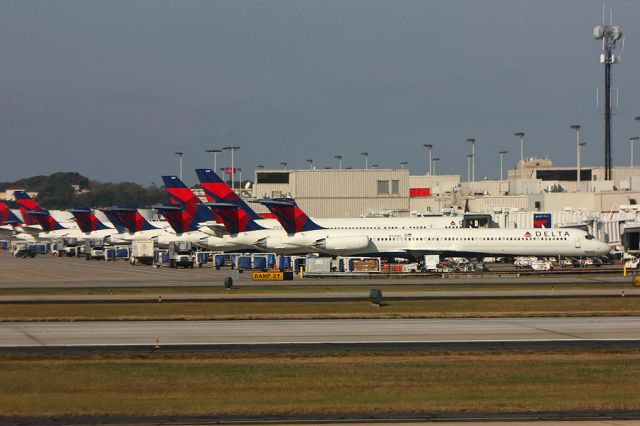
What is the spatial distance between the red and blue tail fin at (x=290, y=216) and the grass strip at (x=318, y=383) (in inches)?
2549

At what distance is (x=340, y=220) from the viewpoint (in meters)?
111

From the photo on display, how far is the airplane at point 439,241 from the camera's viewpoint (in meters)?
95.2

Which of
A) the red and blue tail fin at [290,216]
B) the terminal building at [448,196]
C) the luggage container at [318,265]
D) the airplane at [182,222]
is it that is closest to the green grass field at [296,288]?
the luggage container at [318,265]

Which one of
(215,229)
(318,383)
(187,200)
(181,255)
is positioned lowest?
(318,383)

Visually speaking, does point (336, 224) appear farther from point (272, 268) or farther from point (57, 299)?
point (57, 299)

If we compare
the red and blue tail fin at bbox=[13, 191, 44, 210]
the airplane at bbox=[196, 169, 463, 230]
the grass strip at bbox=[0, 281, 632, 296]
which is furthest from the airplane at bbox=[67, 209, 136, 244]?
the grass strip at bbox=[0, 281, 632, 296]

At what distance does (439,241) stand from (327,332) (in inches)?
2234

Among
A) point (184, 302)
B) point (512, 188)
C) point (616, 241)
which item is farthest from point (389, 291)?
point (512, 188)

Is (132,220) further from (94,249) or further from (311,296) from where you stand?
(311,296)

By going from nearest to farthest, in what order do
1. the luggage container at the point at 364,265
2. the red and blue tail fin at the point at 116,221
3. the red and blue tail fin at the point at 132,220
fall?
1. the luggage container at the point at 364,265
2. the red and blue tail fin at the point at 132,220
3. the red and blue tail fin at the point at 116,221

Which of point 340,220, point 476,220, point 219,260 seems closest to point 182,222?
point 219,260

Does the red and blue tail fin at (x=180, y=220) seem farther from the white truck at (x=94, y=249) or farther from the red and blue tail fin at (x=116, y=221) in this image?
the red and blue tail fin at (x=116, y=221)

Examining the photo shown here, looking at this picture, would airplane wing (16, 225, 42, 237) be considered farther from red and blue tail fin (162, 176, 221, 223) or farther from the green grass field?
the green grass field

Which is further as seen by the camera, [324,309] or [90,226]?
[90,226]
